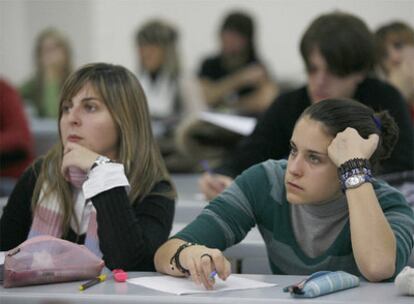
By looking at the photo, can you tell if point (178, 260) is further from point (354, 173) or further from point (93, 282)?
point (354, 173)

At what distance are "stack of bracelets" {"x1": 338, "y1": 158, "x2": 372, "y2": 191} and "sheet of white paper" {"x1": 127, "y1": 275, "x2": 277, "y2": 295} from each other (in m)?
0.27

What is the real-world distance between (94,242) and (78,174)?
6.5 inches

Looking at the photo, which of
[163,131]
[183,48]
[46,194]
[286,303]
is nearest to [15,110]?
[163,131]

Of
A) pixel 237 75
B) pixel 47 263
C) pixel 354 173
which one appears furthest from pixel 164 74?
pixel 47 263

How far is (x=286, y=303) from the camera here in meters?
1.62

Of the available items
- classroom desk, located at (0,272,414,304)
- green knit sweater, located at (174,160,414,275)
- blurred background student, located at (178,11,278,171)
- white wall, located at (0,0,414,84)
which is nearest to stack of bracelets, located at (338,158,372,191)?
green knit sweater, located at (174,160,414,275)

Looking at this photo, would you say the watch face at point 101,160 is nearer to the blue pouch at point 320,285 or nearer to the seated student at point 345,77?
the blue pouch at point 320,285

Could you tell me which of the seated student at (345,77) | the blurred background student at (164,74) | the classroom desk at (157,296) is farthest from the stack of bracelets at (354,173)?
the blurred background student at (164,74)

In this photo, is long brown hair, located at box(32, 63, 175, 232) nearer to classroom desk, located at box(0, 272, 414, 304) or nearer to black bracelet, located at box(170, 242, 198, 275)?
black bracelet, located at box(170, 242, 198, 275)

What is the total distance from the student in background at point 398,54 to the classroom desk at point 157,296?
224cm

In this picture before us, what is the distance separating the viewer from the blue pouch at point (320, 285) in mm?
1671

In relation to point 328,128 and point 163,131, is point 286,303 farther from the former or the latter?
point 163,131

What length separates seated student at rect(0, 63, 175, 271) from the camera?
222cm

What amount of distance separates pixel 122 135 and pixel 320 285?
824 mm
